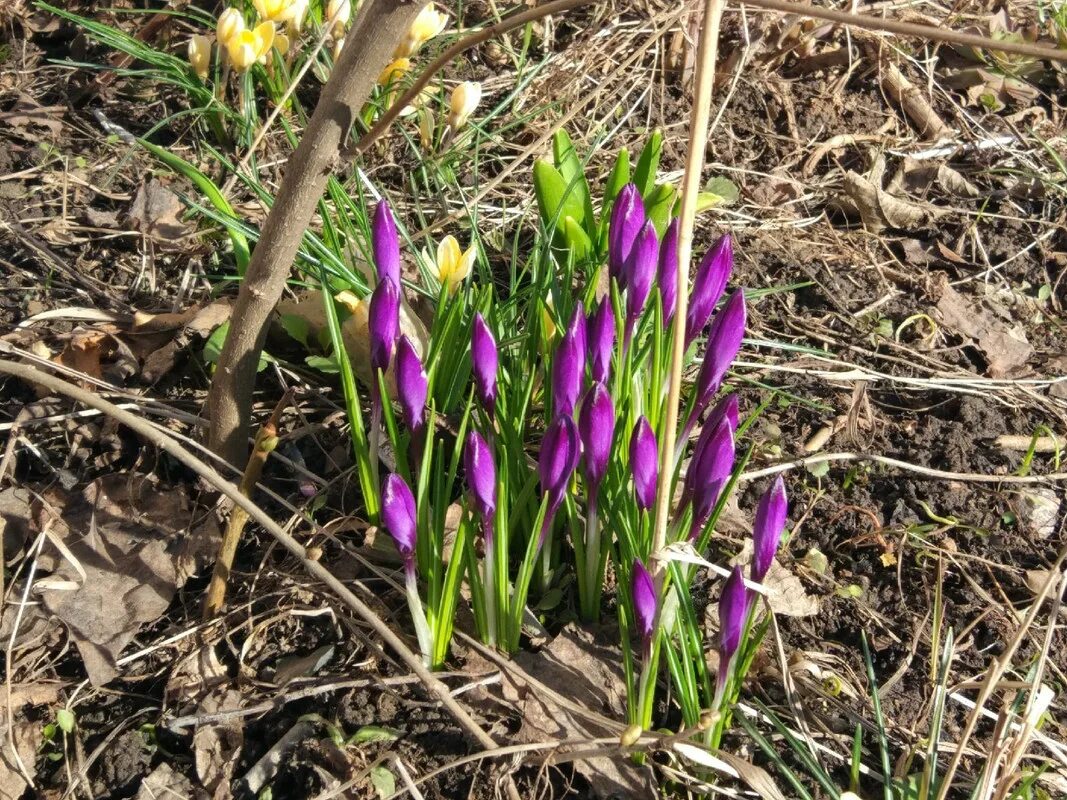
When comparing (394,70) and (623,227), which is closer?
(623,227)

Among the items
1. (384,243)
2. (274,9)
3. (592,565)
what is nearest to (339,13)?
(274,9)

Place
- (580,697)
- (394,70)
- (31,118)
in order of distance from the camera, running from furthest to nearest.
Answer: (31,118) → (394,70) → (580,697)

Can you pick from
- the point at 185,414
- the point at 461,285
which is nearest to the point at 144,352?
the point at 185,414

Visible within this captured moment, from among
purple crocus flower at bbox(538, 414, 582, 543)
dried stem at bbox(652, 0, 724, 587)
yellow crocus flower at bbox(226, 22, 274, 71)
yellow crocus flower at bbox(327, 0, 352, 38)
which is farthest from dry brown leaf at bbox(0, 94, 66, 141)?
dried stem at bbox(652, 0, 724, 587)

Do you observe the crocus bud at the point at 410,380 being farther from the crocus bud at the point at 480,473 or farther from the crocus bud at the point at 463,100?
the crocus bud at the point at 463,100

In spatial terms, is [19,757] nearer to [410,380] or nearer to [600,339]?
[410,380]

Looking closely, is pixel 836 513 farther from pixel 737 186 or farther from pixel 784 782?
pixel 737 186

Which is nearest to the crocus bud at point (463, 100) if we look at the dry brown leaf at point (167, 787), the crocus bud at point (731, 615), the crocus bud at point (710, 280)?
the crocus bud at point (710, 280)
